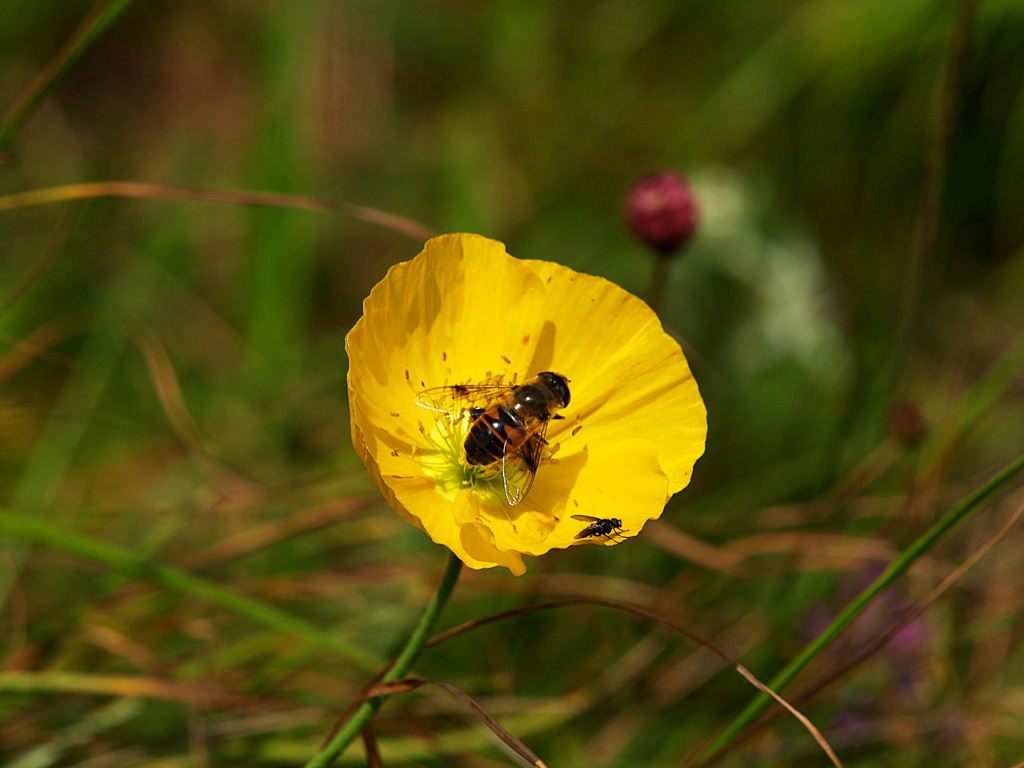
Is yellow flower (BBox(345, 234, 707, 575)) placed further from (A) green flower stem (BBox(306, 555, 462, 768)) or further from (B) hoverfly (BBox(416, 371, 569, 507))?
(A) green flower stem (BBox(306, 555, 462, 768))

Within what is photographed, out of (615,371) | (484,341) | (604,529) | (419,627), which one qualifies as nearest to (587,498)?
(604,529)

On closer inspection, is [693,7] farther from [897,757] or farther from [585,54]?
[897,757]

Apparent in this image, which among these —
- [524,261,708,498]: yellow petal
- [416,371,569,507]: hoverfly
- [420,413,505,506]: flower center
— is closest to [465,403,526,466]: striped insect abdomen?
[416,371,569,507]: hoverfly

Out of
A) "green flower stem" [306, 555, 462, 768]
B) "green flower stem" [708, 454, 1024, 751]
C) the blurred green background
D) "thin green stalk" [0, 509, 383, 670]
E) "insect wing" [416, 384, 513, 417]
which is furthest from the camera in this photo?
the blurred green background

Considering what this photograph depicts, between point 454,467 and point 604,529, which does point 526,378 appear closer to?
point 454,467

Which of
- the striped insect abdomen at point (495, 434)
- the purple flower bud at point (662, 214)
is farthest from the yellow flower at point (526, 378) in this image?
the purple flower bud at point (662, 214)

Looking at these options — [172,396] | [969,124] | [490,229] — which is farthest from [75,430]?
[969,124]

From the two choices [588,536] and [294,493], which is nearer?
[588,536]
